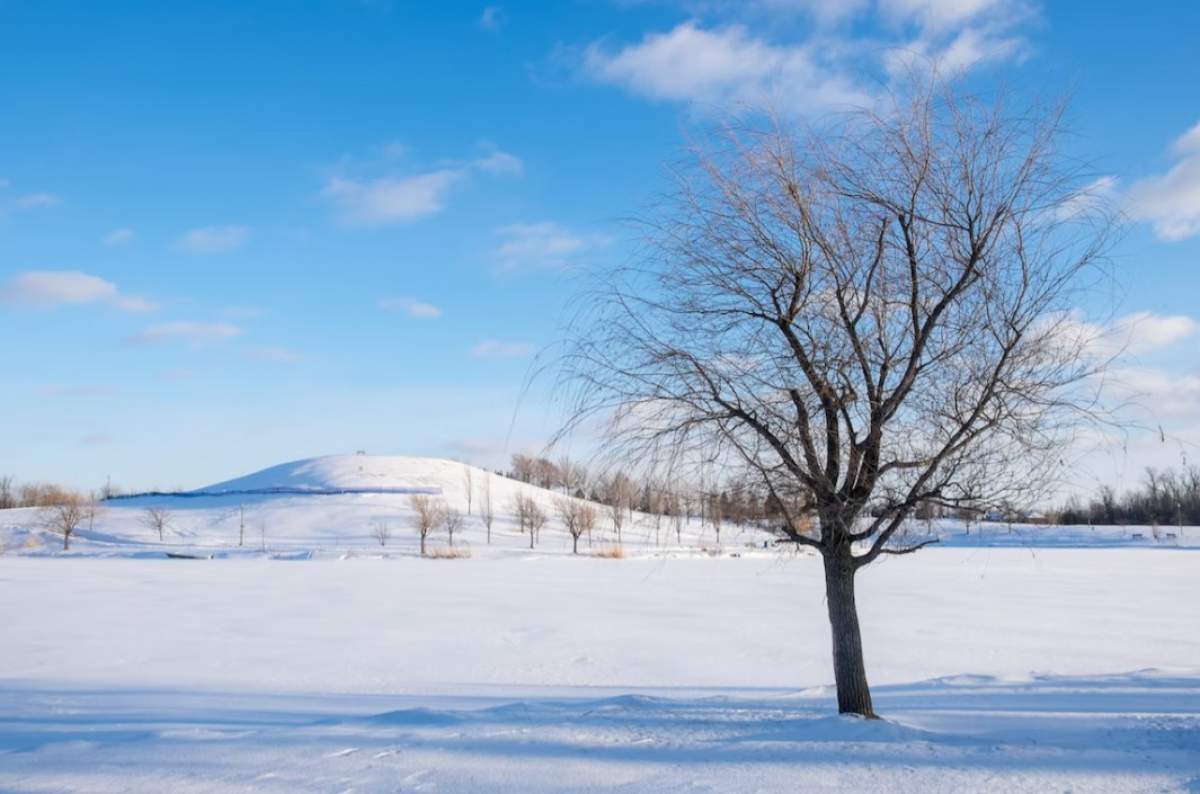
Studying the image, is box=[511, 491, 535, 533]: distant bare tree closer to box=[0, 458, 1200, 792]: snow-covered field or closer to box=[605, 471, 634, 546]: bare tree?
box=[0, 458, 1200, 792]: snow-covered field

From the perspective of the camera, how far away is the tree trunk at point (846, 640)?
7.73 metres

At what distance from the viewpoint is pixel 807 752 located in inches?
237

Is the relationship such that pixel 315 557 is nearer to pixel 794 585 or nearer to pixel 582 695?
pixel 794 585

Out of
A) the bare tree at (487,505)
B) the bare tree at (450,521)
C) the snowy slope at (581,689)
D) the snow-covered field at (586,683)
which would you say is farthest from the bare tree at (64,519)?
the snowy slope at (581,689)

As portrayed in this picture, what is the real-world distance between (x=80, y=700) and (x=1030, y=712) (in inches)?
419

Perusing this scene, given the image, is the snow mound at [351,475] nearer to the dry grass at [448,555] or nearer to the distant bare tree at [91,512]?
the distant bare tree at [91,512]

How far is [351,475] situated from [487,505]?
23550mm

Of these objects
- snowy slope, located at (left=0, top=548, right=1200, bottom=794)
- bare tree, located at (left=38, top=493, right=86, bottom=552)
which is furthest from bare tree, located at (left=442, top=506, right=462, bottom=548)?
snowy slope, located at (left=0, top=548, right=1200, bottom=794)

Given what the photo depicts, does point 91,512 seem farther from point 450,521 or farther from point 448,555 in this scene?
point 448,555

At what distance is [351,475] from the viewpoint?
114 meters

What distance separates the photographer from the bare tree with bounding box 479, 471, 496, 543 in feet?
286

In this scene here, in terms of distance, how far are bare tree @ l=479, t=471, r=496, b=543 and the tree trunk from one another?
74.5m

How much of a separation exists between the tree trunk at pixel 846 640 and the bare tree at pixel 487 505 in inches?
2933

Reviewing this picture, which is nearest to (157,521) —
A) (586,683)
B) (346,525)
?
(346,525)
